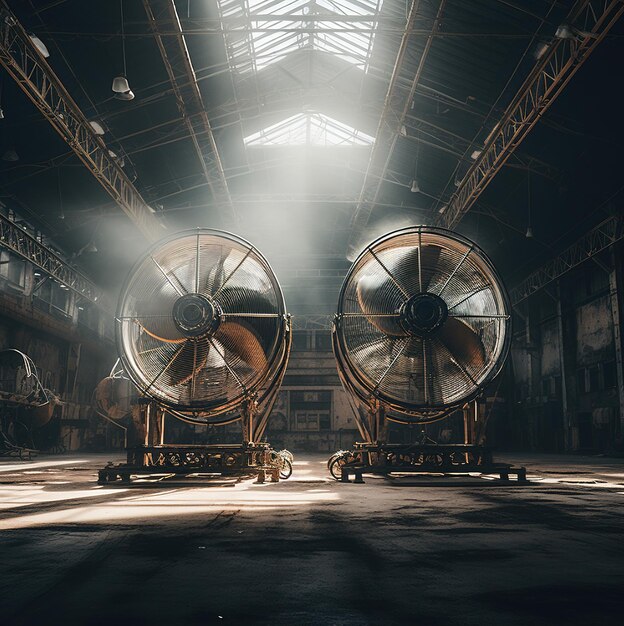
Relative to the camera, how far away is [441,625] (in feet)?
6.47

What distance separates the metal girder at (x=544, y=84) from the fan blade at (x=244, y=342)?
32.5 feet

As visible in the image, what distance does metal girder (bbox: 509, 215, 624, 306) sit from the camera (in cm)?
1984

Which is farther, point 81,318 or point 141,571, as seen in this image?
point 81,318

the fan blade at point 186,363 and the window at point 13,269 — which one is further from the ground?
the window at point 13,269

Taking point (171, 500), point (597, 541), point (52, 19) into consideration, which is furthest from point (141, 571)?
point (52, 19)

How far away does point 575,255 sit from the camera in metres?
22.8

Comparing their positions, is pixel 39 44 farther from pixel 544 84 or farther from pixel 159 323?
pixel 544 84

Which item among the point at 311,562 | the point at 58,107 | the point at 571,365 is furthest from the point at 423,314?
the point at 571,365

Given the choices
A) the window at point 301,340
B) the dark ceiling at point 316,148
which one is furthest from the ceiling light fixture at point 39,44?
the window at point 301,340

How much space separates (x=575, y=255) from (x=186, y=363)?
60.5 ft

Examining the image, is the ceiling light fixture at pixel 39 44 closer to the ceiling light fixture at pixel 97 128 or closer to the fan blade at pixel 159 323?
the ceiling light fixture at pixel 97 128

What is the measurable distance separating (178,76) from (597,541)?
18.2 meters

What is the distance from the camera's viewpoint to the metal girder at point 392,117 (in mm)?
16772

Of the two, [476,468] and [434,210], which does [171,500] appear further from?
[434,210]
